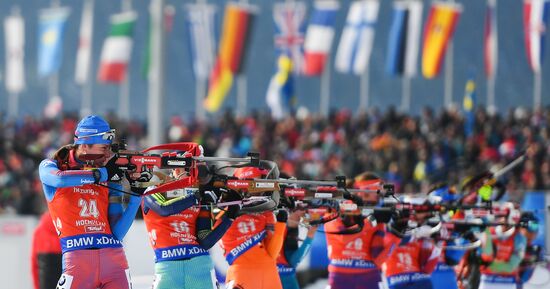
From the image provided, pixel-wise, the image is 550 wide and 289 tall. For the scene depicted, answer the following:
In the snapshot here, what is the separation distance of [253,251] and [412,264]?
8.57ft

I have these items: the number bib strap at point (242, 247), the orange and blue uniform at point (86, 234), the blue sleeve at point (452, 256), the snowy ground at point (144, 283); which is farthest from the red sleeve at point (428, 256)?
the orange and blue uniform at point (86, 234)

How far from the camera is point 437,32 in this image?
33750 mm

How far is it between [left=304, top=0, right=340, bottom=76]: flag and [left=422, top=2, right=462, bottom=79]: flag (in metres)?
3.04

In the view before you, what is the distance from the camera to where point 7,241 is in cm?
1391

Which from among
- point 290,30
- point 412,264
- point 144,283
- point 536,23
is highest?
point 536,23

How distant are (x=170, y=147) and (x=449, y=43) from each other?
27.3 m

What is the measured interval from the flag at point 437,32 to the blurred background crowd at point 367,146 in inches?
211

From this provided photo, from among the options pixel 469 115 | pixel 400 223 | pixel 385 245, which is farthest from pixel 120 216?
pixel 469 115

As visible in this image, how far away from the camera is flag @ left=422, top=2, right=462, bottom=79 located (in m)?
33.3

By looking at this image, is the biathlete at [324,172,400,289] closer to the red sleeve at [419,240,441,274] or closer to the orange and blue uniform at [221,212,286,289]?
the red sleeve at [419,240,441,274]

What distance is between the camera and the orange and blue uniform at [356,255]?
10.8 m

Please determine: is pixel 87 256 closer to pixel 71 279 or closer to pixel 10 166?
pixel 71 279

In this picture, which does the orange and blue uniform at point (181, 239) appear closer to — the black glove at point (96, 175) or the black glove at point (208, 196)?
the black glove at point (208, 196)

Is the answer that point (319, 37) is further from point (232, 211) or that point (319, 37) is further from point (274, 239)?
point (232, 211)
